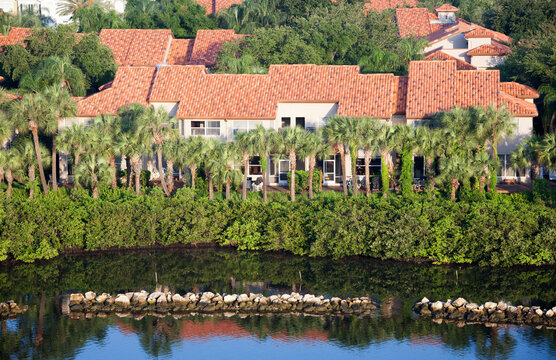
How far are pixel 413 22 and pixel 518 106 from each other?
35.8 metres

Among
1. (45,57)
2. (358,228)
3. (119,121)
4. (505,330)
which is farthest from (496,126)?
(45,57)

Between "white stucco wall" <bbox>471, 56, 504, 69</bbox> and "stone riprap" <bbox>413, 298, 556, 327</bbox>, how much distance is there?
41394 millimetres

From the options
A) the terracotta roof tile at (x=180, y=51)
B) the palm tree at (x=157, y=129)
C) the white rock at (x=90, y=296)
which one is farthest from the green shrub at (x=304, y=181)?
the terracotta roof tile at (x=180, y=51)

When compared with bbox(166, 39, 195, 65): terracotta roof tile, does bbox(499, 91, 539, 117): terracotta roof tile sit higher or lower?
lower

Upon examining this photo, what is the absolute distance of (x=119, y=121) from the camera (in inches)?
2114

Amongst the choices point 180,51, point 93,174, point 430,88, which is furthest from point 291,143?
point 180,51

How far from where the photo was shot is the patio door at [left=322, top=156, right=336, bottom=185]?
5675 cm

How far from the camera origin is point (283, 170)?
57188mm

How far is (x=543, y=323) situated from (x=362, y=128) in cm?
1924

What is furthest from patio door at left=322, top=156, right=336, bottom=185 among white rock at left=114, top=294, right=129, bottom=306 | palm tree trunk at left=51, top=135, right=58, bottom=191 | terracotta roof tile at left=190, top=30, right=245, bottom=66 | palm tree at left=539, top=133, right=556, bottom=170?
terracotta roof tile at left=190, top=30, right=245, bottom=66

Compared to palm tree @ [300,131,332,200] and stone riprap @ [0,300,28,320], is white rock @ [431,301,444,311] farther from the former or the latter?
stone riprap @ [0,300,28,320]

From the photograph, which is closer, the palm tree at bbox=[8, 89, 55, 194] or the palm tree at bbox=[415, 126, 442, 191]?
the palm tree at bbox=[415, 126, 442, 191]

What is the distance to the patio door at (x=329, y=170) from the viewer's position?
186 ft

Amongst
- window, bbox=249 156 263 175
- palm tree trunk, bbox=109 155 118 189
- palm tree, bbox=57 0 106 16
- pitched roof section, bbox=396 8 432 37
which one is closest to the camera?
palm tree trunk, bbox=109 155 118 189
